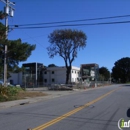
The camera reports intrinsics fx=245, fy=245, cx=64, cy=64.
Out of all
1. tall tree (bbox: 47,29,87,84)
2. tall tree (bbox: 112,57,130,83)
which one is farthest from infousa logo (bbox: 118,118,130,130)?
tall tree (bbox: 112,57,130,83)

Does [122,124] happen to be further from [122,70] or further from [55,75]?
[122,70]

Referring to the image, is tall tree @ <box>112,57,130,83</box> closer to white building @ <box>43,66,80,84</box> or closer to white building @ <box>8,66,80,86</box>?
white building @ <box>43,66,80,84</box>

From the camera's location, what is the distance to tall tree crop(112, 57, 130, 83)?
5840 inches

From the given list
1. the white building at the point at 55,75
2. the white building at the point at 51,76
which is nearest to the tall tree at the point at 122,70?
the white building at the point at 55,75

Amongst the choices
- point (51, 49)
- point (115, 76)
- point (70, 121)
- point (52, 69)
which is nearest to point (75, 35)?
point (51, 49)

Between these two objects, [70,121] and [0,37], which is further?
[0,37]

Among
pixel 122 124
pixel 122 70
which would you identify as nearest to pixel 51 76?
pixel 122 124

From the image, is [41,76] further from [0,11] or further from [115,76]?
[115,76]

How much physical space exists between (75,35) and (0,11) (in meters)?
41.5

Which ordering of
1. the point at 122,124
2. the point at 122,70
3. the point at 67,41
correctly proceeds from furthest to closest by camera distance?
the point at 122,70, the point at 67,41, the point at 122,124

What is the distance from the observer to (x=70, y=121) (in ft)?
34.4

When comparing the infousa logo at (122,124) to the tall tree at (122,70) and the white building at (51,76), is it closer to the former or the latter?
the white building at (51,76)

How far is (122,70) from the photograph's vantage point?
14938 centimetres

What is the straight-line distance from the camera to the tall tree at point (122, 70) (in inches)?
5840
